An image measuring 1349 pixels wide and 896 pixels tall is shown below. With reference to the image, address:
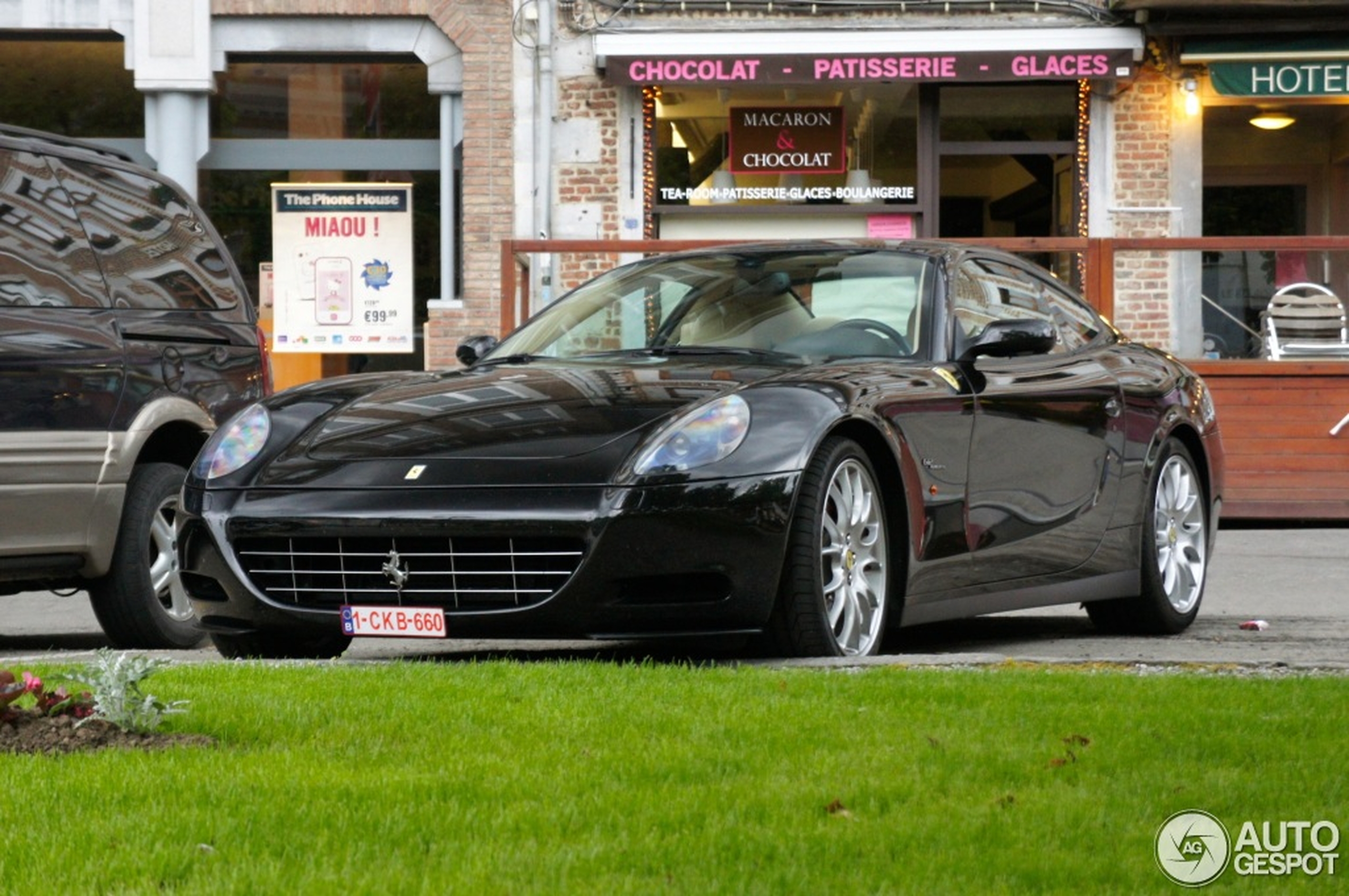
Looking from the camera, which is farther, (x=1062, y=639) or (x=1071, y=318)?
(x=1071, y=318)

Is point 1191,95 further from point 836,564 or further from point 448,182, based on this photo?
point 836,564

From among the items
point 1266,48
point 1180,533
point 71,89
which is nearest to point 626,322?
point 1180,533

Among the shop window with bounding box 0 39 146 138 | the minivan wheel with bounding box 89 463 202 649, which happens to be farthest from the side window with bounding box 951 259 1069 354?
the shop window with bounding box 0 39 146 138

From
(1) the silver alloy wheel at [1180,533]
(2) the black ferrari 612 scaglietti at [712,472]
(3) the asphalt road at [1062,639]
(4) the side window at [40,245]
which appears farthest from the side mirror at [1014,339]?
(4) the side window at [40,245]

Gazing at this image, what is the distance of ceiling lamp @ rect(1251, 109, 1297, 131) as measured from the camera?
21.9 m

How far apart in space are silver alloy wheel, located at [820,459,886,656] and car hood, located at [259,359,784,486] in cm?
44

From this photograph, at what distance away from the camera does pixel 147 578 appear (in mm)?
8492

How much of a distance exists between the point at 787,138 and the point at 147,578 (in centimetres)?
1369

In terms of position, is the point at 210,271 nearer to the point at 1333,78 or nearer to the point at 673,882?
the point at 673,882

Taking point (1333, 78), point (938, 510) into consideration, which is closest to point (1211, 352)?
point (1333, 78)

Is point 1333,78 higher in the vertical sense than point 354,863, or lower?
higher

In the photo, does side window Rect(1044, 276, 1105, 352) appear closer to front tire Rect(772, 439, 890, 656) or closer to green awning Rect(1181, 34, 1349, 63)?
front tire Rect(772, 439, 890, 656)

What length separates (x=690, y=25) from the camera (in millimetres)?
21328

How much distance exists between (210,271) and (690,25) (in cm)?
1257
